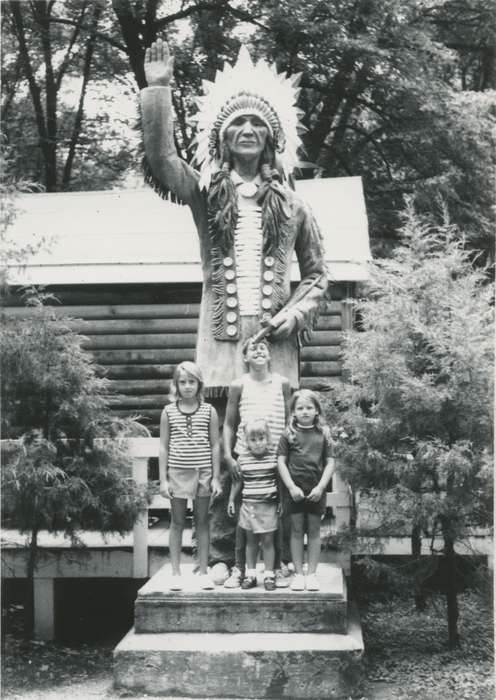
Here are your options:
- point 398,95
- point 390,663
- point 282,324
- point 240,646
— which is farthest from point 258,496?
point 398,95

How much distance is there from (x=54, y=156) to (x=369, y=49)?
6.67 metres

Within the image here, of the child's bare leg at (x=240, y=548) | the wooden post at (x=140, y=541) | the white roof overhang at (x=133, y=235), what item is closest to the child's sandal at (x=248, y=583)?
the child's bare leg at (x=240, y=548)

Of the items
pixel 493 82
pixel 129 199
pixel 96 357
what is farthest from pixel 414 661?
pixel 493 82

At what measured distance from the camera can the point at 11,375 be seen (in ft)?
18.5

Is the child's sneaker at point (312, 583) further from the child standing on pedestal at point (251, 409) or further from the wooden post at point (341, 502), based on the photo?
the wooden post at point (341, 502)

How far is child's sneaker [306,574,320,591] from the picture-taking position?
441 centimetres

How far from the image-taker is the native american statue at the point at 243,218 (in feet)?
16.0

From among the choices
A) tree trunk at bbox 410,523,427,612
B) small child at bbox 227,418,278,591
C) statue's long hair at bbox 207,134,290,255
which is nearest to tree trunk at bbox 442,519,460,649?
tree trunk at bbox 410,523,427,612

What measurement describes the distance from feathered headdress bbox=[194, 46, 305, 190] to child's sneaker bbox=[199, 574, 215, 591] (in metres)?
2.07

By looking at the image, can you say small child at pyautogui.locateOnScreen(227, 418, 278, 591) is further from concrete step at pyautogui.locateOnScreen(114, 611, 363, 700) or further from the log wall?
the log wall

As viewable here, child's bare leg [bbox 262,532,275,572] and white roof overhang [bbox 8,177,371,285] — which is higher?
white roof overhang [bbox 8,177,371,285]

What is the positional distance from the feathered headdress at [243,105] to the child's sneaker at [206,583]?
207cm

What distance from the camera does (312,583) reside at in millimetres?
4438

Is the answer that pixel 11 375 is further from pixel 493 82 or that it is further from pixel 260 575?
pixel 493 82
